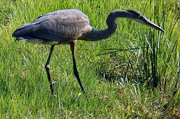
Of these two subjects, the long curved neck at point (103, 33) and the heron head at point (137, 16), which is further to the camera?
the long curved neck at point (103, 33)

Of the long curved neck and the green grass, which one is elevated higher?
the long curved neck

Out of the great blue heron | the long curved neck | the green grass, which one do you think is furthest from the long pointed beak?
the long curved neck

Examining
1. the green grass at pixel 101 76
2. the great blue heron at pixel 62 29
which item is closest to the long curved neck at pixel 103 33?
the great blue heron at pixel 62 29

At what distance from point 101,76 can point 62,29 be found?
90 cm

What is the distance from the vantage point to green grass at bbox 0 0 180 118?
12.2ft

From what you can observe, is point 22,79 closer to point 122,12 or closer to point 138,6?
point 122,12

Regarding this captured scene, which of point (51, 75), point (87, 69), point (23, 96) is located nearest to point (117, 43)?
point (87, 69)

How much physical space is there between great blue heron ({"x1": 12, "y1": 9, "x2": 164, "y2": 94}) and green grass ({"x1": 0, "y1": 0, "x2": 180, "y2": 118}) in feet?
0.66

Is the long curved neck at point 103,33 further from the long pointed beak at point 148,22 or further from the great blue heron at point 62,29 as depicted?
the long pointed beak at point 148,22

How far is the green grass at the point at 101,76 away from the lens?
3.73 m

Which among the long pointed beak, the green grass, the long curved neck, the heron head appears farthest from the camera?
the long curved neck

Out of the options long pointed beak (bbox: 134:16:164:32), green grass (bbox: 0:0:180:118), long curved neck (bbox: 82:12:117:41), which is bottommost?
green grass (bbox: 0:0:180:118)

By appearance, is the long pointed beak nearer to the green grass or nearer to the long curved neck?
the green grass

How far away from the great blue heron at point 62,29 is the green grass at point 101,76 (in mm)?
202
